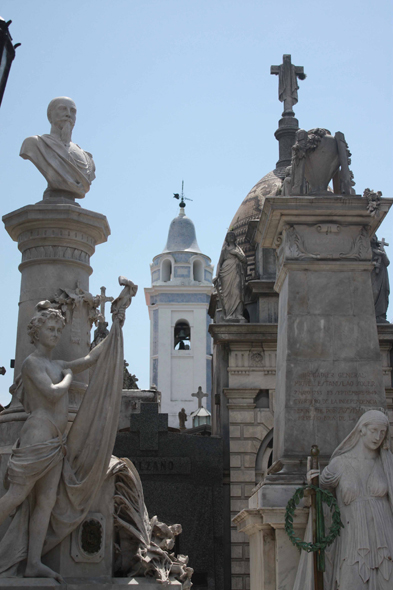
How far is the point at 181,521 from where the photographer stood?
15664mm

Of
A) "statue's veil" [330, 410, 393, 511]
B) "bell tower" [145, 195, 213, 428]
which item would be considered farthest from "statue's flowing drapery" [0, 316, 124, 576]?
"bell tower" [145, 195, 213, 428]

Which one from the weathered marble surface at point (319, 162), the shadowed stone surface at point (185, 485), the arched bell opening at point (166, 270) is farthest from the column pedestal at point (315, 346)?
the arched bell opening at point (166, 270)

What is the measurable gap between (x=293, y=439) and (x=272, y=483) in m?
0.62

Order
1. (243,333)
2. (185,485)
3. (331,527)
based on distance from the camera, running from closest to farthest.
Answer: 1. (331,527)
2. (185,485)
3. (243,333)

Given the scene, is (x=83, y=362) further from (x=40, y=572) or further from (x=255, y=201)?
(x=255, y=201)

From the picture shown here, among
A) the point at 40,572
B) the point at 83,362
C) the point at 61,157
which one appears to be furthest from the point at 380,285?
the point at 40,572

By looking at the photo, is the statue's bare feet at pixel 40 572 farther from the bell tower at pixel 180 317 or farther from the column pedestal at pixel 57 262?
the bell tower at pixel 180 317

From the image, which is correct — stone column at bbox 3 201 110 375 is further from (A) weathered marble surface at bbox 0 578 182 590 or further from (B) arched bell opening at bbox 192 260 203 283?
A: (B) arched bell opening at bbox 192 260 203 283

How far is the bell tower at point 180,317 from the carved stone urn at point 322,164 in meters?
49.6

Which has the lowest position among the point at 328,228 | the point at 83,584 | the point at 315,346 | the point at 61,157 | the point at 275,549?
the point at 83,584

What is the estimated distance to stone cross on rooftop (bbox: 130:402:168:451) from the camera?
16.1 meters

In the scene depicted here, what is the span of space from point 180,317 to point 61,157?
54.4 meters

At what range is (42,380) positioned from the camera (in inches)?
Result: 295

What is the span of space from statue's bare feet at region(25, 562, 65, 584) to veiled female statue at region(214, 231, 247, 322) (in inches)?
456
